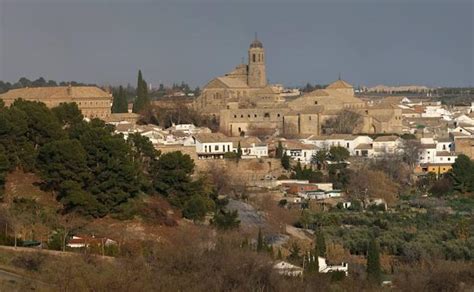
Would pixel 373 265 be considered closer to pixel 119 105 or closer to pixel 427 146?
pixel 427 146

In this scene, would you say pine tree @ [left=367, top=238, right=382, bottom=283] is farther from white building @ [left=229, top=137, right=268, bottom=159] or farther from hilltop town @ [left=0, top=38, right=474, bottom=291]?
white building @ [left=229, top=137, right=268, bottom=159]

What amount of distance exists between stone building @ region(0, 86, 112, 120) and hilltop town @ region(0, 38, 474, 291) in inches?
3.3

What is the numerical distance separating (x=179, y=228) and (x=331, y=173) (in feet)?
42.0

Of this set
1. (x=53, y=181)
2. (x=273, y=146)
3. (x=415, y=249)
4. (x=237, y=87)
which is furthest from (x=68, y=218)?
(x=237, y=87)

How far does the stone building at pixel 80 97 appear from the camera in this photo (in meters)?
44.1

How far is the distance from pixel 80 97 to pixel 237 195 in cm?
1567

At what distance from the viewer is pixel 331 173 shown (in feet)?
118

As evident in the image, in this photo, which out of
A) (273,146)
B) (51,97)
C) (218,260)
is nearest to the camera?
(218,260)

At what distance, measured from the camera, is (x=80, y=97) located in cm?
4528

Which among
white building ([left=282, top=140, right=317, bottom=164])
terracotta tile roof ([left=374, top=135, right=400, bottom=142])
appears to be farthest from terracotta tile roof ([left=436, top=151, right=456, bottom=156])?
white building ([left=282, top=140, right=317, bottom=164])

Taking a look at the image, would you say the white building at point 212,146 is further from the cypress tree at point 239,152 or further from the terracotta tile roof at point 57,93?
the terracotta tile roof at point 57,93

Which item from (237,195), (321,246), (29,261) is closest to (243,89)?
(237,195)

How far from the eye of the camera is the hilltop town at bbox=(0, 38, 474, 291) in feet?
60.4

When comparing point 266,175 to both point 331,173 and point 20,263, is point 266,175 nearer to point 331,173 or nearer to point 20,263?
point 331,173
